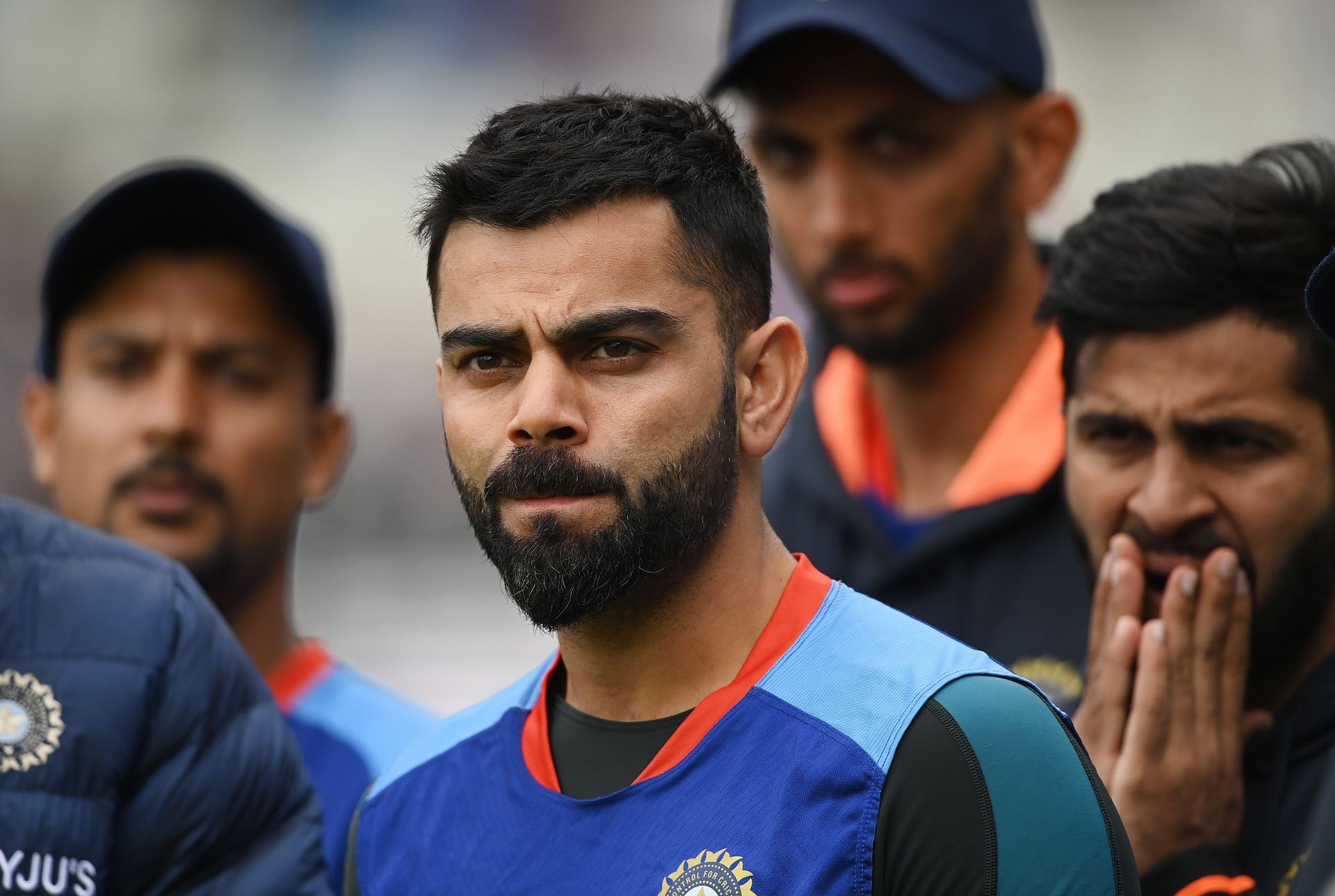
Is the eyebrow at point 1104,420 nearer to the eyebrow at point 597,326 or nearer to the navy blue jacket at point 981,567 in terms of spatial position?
the navy blue jacket at point 981,567

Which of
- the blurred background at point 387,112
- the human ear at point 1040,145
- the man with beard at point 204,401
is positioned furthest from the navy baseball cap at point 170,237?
the blurred background at point 387,112

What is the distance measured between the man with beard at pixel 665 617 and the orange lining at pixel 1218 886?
39cm

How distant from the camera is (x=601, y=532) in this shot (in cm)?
206

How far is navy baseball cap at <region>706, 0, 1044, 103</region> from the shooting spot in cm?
343

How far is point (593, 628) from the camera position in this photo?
7.13 feet

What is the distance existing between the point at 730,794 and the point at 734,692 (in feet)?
0.49

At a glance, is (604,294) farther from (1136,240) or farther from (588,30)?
(588,30)

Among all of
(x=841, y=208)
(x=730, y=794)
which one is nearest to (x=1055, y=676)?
(x=841, y=208)

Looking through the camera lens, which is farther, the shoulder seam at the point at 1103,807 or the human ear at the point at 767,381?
the human ear at the point at 767,381

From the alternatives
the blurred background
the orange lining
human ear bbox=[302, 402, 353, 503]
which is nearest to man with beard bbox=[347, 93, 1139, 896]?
the orange lining

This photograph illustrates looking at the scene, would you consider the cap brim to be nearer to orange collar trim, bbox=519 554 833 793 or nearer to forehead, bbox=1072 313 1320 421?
forehead, bbox=1072 313 1320 421

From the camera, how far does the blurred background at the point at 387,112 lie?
10.6 metres

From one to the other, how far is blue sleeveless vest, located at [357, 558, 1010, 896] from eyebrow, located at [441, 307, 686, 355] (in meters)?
0.39

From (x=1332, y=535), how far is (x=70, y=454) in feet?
8.12
